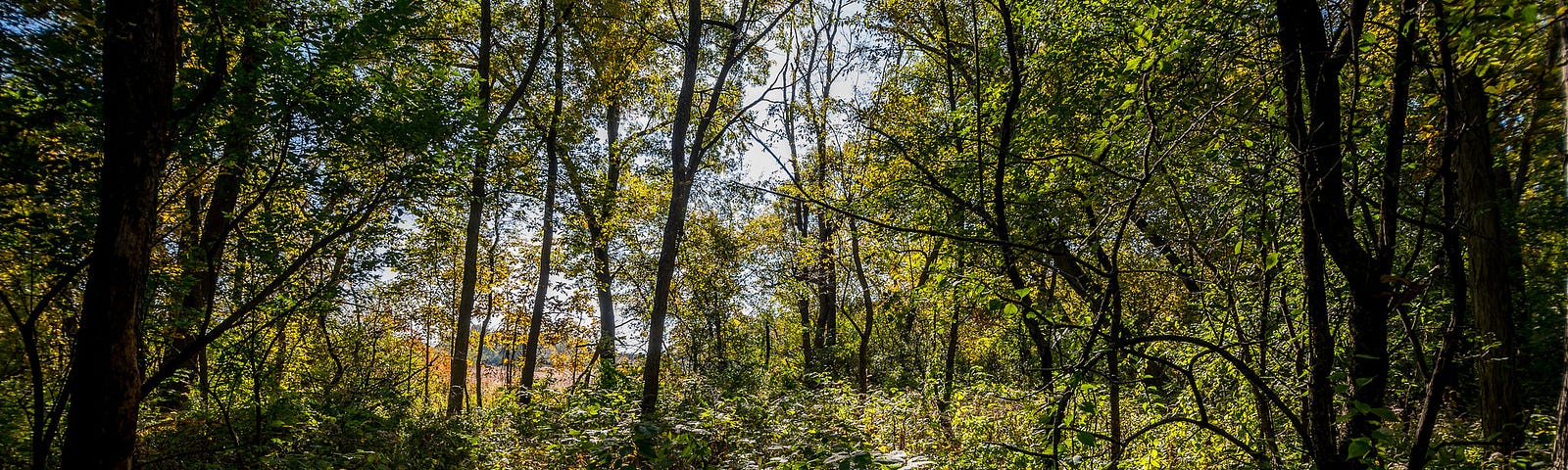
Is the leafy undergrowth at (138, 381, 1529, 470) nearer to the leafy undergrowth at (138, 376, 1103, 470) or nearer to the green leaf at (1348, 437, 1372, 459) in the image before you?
the leafy undergrowth at (138, 376, 1103, 470)

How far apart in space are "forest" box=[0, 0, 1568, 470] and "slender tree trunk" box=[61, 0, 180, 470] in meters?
0.02

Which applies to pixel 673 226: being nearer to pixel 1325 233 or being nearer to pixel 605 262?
pixel 605 262

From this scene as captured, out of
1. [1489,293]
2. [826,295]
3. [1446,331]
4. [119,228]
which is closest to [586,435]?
[119,228]

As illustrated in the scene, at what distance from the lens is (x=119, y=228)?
12.8 ft

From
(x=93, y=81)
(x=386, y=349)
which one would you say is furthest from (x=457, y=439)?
(x=386, y=349)

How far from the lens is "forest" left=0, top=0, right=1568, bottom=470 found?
88.4 inches

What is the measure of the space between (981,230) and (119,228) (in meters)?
5.51

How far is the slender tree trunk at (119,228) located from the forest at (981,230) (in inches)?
0.7

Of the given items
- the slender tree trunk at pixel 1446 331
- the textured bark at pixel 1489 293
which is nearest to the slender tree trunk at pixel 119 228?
the slender tree trunk at pixel 1446 331

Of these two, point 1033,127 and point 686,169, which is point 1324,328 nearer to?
point 1033,127

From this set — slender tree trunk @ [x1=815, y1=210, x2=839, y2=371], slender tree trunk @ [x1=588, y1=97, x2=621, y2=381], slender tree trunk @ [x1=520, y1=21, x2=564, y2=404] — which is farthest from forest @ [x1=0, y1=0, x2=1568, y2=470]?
slender tree trunk @ [x1=815, y1=210, x2=839, y2=371]

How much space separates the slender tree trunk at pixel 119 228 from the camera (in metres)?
3.85

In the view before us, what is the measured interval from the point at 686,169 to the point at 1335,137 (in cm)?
820

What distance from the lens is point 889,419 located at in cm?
764
